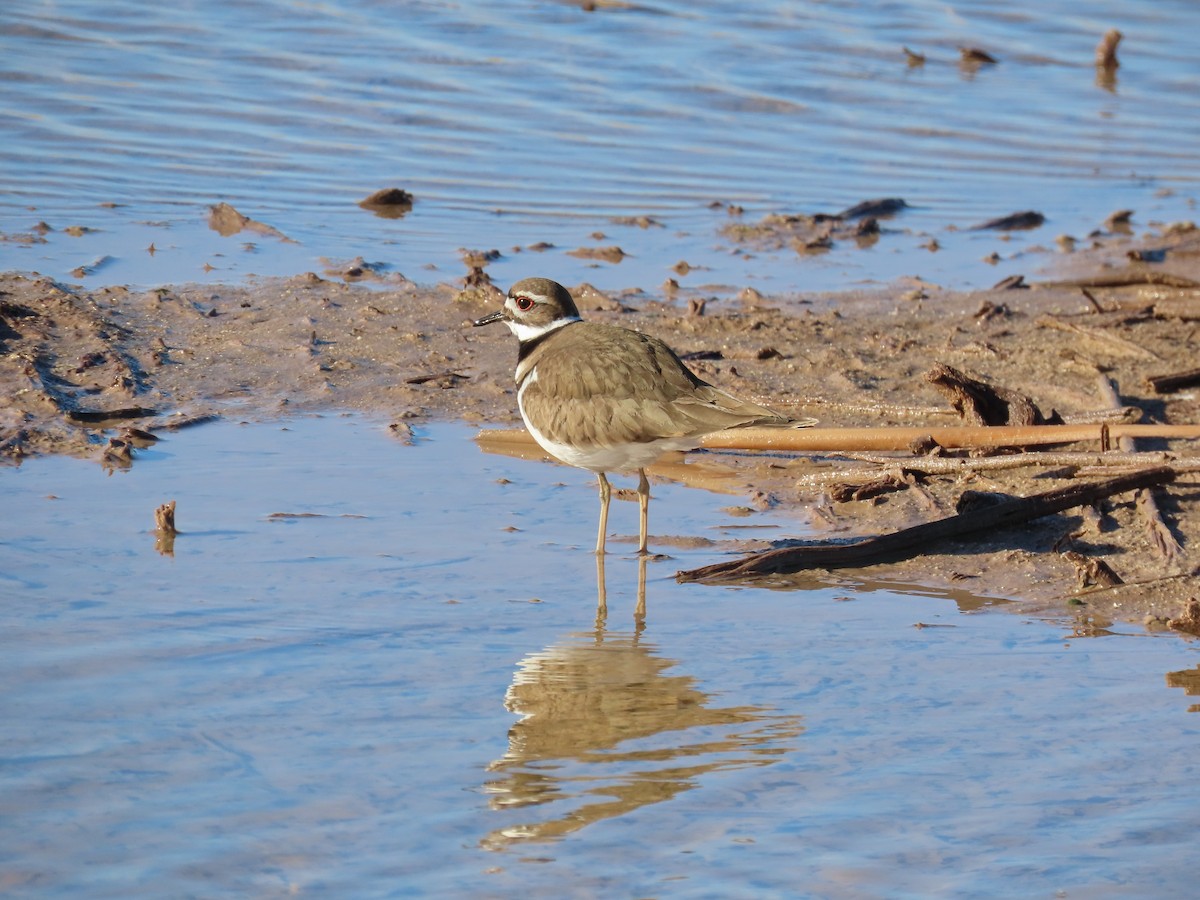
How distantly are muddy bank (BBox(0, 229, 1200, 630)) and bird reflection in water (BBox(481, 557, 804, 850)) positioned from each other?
1513 mm

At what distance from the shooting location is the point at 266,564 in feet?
21.1

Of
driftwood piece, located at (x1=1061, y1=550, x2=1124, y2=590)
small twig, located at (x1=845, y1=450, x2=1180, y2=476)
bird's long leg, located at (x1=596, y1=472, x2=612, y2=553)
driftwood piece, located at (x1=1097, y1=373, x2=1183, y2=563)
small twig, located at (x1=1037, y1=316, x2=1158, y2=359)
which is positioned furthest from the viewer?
small twig, located at (x1=1037, y1=316, x2=1158, y2=359)

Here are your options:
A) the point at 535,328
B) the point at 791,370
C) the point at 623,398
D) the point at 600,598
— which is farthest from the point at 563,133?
the point at 600,598

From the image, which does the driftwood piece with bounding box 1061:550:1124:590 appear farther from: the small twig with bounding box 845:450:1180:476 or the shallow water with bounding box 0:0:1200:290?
the shallow water with bounding box 0:0:1200:290

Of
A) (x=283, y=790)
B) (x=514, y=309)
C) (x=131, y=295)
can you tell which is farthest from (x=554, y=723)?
(x=131, y=295)

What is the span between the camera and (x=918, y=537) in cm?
686

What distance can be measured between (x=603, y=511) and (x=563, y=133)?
9.18 metres

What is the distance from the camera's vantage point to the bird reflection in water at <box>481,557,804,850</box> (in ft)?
15.1

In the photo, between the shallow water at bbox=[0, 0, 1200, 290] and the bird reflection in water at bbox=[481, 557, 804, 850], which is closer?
the bird reflection in water at bbox=[481, 557, 804, 850]

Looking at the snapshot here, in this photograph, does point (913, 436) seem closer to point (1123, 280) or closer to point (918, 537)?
point (918, 537)

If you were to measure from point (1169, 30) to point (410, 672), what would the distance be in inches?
764

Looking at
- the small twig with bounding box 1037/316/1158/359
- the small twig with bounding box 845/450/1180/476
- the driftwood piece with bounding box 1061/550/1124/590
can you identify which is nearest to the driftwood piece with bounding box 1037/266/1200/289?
the small twig with bounding box 1037/316/1158/359

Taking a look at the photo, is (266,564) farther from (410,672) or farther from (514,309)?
(514,309)

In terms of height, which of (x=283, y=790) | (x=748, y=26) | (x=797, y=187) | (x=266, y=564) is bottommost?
(x=283, y=790)
